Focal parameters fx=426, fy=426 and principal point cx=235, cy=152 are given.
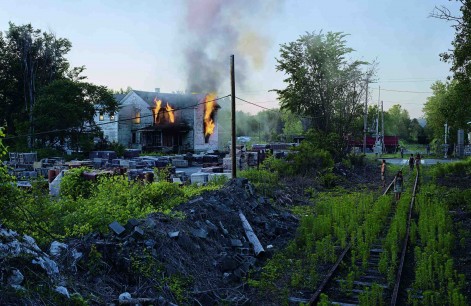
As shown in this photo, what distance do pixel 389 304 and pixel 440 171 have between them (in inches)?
1089

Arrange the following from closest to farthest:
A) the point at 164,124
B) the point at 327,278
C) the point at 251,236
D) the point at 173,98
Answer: the point at 327,278, the point at 251,236, the point at 164,124, the point at 173,98

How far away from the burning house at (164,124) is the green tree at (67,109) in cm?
961

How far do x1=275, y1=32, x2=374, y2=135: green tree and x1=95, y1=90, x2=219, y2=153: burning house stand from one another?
17.2 m

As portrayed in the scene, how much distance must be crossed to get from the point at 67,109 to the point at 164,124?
15.5 metres

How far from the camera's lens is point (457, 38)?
2380cm

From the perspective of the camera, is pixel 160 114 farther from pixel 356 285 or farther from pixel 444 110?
pixel 356 285

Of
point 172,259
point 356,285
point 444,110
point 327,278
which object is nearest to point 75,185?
point 172,259

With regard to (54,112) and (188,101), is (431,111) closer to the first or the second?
(188,101)

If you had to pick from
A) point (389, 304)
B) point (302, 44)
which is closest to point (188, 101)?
point (302, 44)

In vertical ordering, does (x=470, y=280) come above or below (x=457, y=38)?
below

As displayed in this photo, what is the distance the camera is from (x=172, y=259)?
927 centimetres

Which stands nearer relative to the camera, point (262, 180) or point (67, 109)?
point (262, 180)

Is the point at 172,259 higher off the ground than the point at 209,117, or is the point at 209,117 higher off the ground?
A: the point at 209,117

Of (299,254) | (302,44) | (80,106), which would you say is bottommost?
(299,254)
